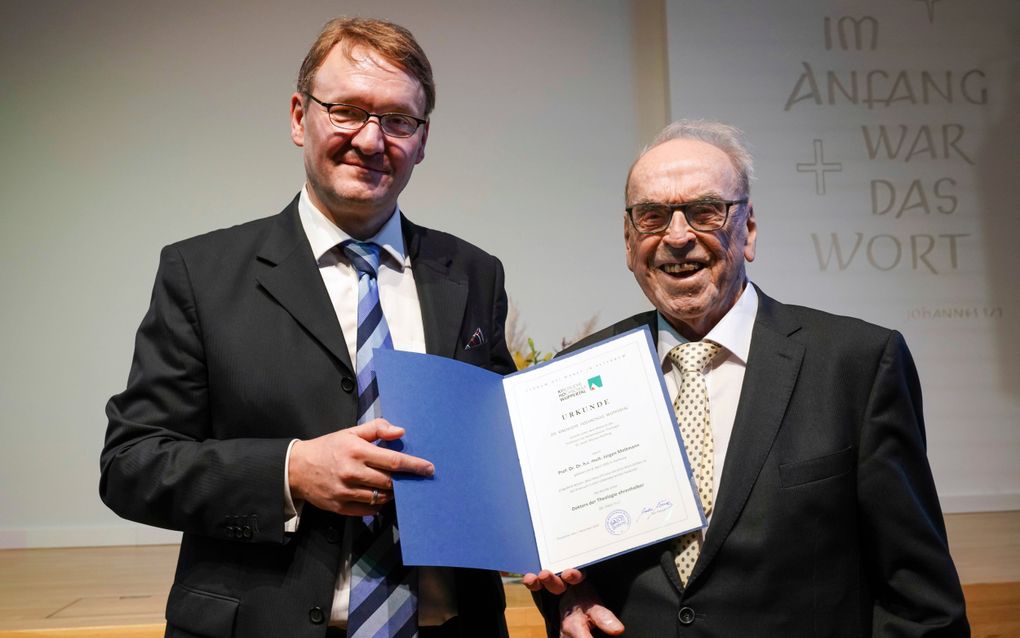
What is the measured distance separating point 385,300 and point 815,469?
79 centimetres

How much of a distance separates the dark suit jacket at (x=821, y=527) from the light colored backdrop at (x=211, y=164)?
2.78 metres

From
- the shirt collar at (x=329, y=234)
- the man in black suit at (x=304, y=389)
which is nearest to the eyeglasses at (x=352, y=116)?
the man in black suit at (x=304, y=389)

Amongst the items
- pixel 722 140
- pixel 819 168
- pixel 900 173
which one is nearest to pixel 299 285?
pixel 722 140

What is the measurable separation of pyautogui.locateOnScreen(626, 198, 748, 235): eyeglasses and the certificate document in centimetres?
20

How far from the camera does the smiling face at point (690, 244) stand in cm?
151

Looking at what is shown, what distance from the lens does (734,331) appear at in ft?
4.98

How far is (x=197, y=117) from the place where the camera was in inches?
160

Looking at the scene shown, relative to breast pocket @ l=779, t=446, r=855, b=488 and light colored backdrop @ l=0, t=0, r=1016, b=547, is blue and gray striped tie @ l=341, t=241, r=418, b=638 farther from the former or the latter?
light colored backdrop @ l=0, t=0, r=1016, b=547

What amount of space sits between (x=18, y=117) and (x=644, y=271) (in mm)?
3550

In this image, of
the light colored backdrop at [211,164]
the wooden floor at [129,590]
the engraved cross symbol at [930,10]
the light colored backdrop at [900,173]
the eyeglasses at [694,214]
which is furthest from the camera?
the engraved cross symbol at [930,10]

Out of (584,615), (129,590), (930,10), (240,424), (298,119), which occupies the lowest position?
(129,590)

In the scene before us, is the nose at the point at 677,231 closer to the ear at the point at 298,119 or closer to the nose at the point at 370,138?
the nose at the point at 370,138

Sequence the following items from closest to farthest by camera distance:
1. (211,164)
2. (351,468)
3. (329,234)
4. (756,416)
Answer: (351,468) < (756,416) < (329,234) < (211,164)

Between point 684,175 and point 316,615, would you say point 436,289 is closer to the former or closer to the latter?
point 684,175
